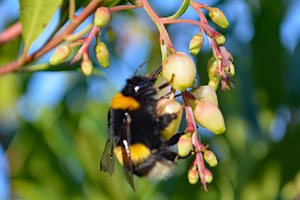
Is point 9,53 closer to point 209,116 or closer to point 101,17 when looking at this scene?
point 101,17

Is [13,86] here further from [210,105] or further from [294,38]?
[210,105]

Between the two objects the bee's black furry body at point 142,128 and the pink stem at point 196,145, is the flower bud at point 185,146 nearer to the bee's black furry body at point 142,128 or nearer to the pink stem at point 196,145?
the pink stem at point 196,145

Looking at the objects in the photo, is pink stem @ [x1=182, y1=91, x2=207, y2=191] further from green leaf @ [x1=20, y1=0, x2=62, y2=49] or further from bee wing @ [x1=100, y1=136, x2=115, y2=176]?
green leaf @ [x1=20, y1=0, x2=62, y2=49]

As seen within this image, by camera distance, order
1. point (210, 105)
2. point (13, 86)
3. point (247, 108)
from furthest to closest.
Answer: point (13, 86) → point (247, 108) → point (210, 105)

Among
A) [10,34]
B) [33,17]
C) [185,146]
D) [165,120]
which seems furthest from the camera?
[10,34]

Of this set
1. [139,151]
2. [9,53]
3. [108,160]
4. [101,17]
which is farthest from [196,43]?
[9,53]

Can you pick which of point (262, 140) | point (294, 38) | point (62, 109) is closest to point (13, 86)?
point (62, 109)

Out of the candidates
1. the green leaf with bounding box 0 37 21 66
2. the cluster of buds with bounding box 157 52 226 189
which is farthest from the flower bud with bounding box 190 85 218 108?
the green leaf with bounding box 0 37 21 66
